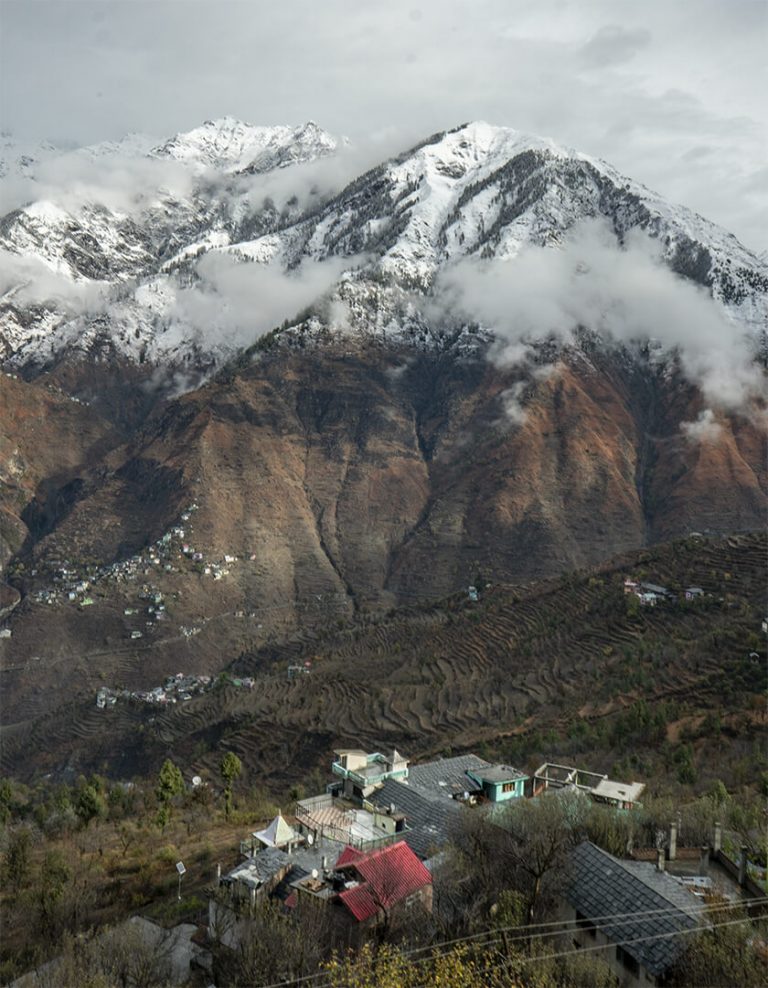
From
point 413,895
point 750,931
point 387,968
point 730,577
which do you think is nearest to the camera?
point 387,968

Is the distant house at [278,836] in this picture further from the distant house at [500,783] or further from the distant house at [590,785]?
the distant house at [500,783]

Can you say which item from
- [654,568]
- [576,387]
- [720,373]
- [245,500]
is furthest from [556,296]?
[654,568]

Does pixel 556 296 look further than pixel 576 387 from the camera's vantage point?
Yes

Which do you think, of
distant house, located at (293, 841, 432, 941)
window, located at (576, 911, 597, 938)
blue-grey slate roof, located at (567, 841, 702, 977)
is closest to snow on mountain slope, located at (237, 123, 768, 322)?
blue-grey slate roof, located at (567, 841, 702, 977)

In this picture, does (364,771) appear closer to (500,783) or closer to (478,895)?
(500,783)

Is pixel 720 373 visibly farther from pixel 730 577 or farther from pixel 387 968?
pixel 387 968

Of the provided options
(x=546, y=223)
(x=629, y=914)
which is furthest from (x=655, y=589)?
(x=546, y=223)
